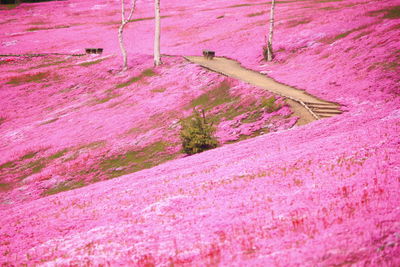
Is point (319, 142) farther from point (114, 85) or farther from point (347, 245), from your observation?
point (114, 85)

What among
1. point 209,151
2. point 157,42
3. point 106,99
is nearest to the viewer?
point 209,151

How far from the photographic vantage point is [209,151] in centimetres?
2191

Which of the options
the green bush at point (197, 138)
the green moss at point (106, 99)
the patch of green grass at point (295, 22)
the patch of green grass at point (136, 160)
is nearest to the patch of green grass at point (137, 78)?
the green moss at point (106, 99)

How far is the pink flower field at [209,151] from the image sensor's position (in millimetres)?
7895

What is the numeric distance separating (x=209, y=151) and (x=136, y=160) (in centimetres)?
683

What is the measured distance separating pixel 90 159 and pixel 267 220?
22.2m

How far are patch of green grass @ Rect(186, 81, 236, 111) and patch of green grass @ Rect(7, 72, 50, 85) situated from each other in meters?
27.2

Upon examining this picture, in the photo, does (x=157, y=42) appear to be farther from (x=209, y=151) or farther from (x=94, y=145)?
(x=209, y=151)

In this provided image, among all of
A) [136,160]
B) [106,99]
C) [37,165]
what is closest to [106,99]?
[106,99]

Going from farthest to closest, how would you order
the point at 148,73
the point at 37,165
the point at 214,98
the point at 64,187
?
1. the point at 148,73
2. the point at 214,98
3. the point at 37,165
4. the point at 64,187

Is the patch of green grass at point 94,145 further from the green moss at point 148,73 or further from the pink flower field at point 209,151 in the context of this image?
the green moss at point 148,73

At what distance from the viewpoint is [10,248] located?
1190 cm

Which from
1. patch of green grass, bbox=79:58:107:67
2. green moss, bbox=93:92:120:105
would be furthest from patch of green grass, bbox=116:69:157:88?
patch of green grass, bbox=79:58:107:67

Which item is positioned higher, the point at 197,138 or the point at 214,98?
the point at 214,98
